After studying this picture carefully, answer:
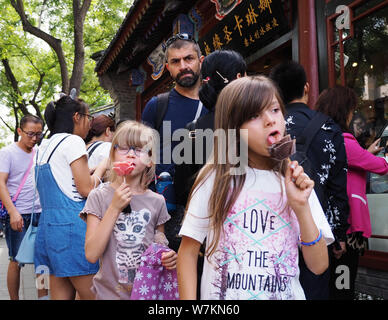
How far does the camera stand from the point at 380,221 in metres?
3.92

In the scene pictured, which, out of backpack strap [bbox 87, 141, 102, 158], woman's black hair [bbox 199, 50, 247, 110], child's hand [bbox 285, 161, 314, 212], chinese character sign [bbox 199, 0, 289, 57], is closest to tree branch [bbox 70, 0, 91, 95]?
chinese character sign [bbox 199, 0, 289, 57]

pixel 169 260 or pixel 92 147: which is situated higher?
pixel 92 147

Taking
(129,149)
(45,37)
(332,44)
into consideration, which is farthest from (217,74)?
(45,37)

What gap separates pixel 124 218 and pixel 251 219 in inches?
35.1

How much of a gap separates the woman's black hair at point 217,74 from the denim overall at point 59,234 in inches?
54.2

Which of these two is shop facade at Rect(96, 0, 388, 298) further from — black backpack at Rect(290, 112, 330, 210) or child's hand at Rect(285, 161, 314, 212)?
child's hand at Rect(285, 161, 314, 212)

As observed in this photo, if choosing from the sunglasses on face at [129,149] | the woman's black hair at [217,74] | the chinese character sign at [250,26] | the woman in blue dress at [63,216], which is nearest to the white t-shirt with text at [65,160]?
the woman in blue dress at [63,216]

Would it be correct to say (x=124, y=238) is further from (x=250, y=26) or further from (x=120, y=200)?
(x=250, y=26)

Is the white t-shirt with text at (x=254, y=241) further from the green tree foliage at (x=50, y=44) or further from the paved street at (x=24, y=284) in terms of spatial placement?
the green tree foliage at (x=50, y=44)

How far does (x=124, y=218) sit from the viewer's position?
7.04 ft

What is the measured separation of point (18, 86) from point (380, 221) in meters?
19.5

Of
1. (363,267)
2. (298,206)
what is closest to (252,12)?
(363,267)

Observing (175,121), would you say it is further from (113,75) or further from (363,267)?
(113,75)

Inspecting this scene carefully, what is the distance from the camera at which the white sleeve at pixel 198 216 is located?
59.1 inches
